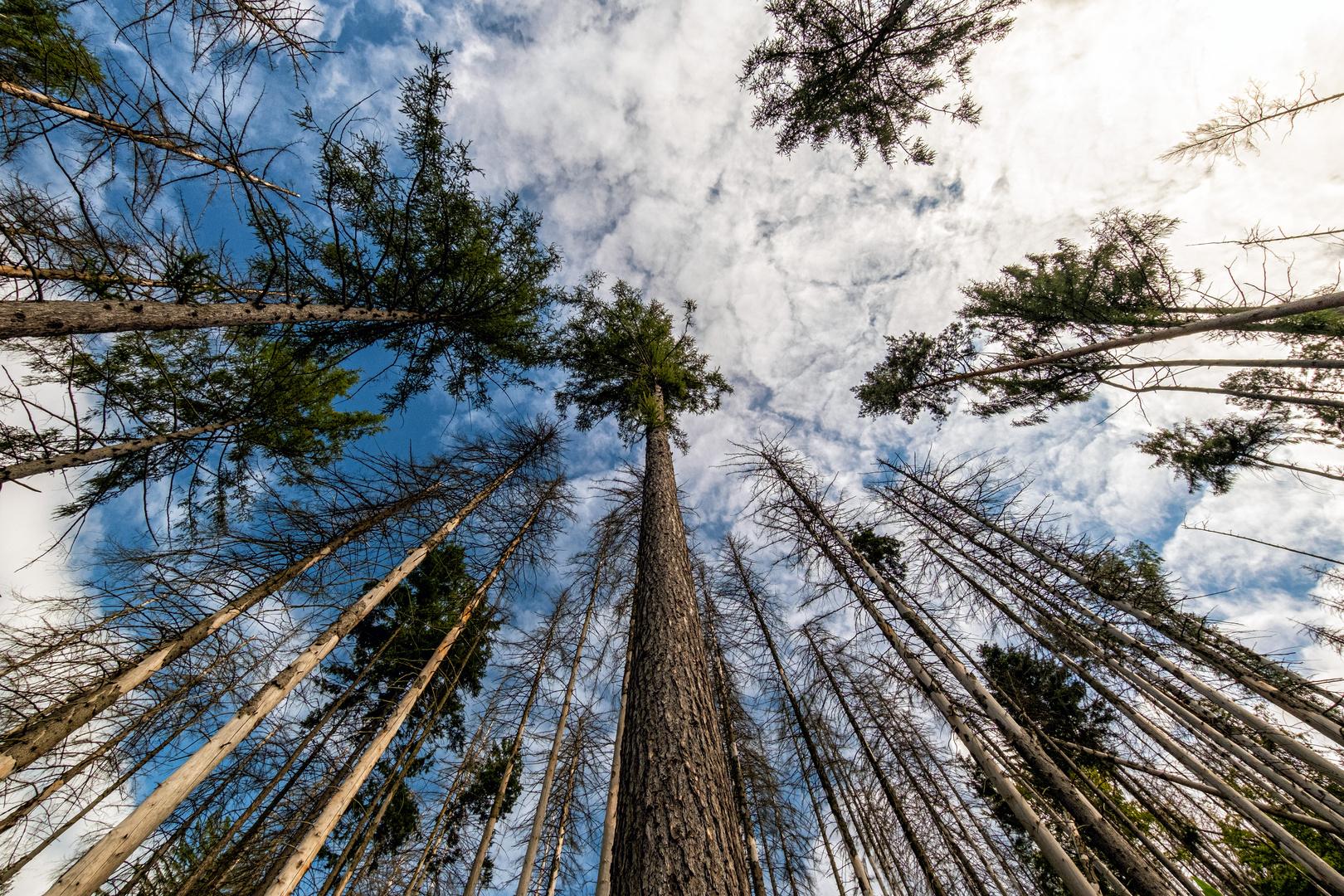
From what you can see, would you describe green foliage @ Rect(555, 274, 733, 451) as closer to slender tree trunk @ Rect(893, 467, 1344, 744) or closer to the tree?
the tree

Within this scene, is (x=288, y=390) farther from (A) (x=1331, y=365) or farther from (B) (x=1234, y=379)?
(B) (x=1234, y=379)

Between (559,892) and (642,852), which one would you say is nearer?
(642,852)

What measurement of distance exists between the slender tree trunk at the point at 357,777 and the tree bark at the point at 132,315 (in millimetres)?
2983

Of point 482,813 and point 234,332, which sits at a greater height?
point 234,332

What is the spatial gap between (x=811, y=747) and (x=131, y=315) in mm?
7927

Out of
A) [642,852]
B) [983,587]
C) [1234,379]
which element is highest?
[1234,379]

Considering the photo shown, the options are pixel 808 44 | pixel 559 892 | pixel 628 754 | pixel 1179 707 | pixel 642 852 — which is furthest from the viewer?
pixel 559 892

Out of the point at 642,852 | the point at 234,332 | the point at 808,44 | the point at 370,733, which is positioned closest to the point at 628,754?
the point at 642,852

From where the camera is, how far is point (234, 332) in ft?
15.9

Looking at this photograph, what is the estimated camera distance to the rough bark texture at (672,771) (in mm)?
1924

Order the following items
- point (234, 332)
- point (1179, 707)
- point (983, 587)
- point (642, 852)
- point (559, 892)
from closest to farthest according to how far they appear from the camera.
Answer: point (642, 852) < point (1179, 707) < point (234, 332) < point (559, 892) < point (983, 587)

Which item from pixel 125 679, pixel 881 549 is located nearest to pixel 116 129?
pixel 125 679

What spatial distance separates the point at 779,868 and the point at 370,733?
646 centimetres

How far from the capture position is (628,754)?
8.79ft
